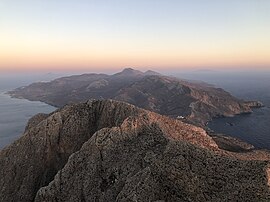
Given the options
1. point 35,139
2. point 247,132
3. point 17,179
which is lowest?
point 247,132

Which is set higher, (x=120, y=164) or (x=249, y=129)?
(x=120, y=164)

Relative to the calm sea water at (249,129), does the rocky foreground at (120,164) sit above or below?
above

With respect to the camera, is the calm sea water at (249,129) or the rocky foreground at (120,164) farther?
the calm sea water at (249,129)

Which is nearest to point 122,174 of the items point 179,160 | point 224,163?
point 179,160

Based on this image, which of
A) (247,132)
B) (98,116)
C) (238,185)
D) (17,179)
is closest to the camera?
(238,185)

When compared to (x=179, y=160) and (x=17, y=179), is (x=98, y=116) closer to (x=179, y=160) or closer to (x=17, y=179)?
(x=17, y=179)

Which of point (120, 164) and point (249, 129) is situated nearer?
point (120, 164)

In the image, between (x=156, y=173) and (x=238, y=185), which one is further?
(x=156, y=173)

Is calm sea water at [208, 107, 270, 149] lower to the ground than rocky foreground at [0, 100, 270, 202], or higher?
lower
